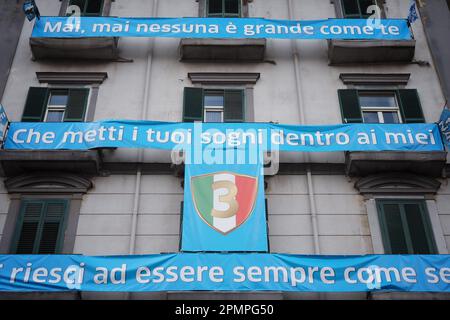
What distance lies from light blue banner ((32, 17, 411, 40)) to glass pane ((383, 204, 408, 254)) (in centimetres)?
523

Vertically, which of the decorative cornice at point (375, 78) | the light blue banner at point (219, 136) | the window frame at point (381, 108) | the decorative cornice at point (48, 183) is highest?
the decorative cornice at point (375, 78)

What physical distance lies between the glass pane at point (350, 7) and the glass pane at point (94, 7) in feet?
25.8

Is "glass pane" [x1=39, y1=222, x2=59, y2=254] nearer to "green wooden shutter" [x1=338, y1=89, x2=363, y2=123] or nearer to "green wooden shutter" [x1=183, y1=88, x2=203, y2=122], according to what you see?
"green wooden shutter" [x1=183, y1=88, x2=203, y2=122]

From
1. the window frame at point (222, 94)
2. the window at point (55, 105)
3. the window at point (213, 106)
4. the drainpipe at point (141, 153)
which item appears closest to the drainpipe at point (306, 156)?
the window frame at point (222, 94)

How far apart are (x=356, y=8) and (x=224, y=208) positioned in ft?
28.1

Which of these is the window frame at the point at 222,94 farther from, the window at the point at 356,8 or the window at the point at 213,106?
the window at the point at 356,8

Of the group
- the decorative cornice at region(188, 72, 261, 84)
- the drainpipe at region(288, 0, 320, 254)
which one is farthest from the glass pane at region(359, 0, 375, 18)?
the decorative cornice at region(188, 72, 261, 84)

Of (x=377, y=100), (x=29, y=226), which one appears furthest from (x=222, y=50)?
(x=29, y=226)

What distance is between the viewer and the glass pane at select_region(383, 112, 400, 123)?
1412 centimetres

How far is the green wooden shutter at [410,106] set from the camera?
13808 mm

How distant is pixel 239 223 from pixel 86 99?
5900 mm

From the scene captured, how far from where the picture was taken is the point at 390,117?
14.2 meters

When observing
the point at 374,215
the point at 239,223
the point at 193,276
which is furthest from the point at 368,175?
the point at 193,276

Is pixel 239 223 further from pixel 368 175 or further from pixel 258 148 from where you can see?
pixel 368 175
